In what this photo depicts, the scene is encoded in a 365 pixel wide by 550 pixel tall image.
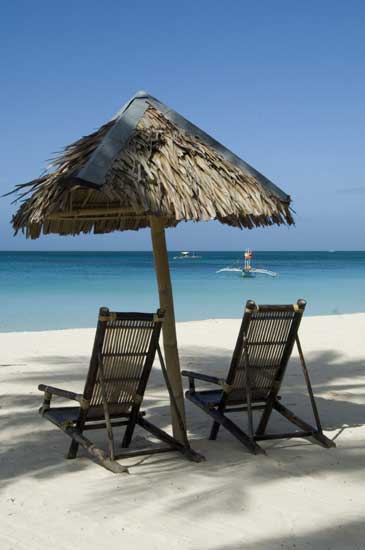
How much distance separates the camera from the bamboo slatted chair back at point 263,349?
3875mm

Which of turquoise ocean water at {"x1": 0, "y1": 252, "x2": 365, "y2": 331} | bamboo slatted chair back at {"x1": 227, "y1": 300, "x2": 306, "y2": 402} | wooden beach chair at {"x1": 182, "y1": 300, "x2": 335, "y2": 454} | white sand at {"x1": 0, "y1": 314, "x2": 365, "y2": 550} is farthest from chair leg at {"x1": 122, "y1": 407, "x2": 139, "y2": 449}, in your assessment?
turquoise ocean water at {"x1": 0, "y1": 252, "x2": 365, "y2": 331}

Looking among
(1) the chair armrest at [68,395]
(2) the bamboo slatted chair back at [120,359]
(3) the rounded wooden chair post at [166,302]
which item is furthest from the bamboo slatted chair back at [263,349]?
(1) the chair armrest at [68,395]

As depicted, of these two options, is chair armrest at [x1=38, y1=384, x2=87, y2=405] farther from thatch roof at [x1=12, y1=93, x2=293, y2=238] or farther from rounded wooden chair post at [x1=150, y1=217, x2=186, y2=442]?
thatch roof at [x1=12, y1=93, x2=293, y2=238]

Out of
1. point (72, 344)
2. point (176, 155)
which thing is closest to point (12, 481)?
point (176, 155)

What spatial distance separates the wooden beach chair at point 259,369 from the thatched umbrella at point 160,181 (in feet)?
1.05

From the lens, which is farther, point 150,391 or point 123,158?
point 150,391

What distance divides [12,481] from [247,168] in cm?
215

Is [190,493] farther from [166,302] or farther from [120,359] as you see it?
[166,302]

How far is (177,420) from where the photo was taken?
3.92 m

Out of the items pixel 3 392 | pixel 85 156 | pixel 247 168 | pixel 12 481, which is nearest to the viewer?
pixel 12 481

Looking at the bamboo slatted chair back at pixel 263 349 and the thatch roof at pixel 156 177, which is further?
the bamboo slatted chair back at pixel 263 349

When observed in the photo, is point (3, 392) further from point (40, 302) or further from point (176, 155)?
point (40, 302)

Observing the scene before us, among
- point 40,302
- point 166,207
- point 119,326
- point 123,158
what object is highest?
point 123,158

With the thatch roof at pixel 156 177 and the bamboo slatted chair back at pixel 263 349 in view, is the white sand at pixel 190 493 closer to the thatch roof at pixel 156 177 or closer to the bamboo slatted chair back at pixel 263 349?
the bamboo slatted chair back at pixel 263 349
